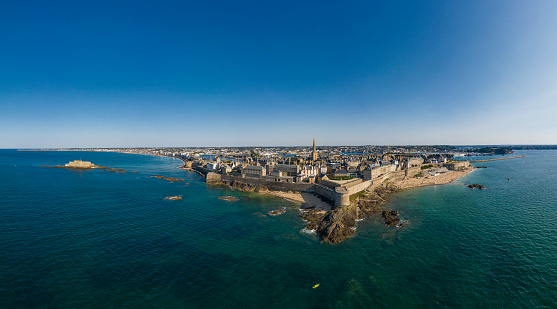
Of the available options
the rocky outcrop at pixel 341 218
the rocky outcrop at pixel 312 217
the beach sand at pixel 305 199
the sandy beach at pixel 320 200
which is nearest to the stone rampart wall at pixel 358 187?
the rocky outcrop at pixel 341 218

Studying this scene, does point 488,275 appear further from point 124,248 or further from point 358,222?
point 124,248

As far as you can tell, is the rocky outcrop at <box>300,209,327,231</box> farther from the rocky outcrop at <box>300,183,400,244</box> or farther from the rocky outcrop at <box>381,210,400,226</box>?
the rocky outcrop at <box>381,210,400,226</box>

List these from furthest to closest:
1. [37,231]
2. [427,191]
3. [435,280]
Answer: [427,191], [37,231], [435,280]

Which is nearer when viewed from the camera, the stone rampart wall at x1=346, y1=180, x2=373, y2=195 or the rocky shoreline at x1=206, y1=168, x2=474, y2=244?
the rocky shoreline at x1=206, y1=168, x2=474, y2=244

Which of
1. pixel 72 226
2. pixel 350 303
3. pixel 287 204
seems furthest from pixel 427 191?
pixel 72 226

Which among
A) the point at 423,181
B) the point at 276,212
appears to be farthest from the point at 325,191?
the point at 423,181

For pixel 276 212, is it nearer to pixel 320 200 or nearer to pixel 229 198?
pixel 320 200

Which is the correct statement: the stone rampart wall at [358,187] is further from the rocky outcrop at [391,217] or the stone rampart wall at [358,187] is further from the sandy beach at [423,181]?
the sandy beach at [423,181]

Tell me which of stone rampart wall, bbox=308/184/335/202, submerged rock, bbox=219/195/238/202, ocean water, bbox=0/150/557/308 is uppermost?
stone rampart wall, bbox=308/184/335/202

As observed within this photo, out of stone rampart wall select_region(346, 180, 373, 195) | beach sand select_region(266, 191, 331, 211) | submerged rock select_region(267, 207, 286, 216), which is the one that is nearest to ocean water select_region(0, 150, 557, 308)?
submerged rock select_region(267, 207, 286, 216)
